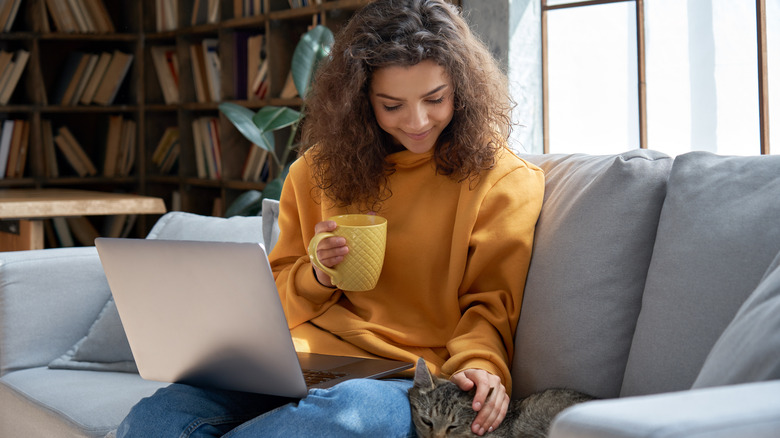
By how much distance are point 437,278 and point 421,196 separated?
6.9 inches

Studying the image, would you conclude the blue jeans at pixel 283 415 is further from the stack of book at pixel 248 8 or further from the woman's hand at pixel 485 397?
the stack of book at pixel 248 8

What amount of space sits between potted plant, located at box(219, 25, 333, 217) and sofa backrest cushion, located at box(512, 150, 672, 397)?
1.60 metres

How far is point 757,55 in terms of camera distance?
2113 mm

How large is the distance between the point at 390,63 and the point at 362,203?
0.31 meters

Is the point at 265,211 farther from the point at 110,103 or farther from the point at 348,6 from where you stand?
the point at 110,103

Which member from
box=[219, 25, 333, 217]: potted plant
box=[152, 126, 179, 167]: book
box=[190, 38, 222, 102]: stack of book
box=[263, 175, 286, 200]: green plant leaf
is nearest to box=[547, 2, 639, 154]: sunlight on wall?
box=[219, 25, 333, 217]: potted plant

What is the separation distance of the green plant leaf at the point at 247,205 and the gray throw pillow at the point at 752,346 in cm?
252

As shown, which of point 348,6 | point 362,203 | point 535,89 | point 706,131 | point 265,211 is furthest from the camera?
point 348,6

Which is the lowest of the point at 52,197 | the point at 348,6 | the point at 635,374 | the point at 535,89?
the point at 635,374

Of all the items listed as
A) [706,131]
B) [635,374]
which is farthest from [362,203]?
[706,131]

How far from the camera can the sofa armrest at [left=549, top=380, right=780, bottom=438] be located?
1.81ft

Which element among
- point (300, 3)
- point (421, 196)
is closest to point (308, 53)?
point (300, 3)

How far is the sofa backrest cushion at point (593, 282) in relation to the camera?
1.31 m

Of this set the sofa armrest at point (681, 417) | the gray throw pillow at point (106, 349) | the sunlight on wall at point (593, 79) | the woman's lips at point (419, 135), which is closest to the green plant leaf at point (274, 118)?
the sunlight on wall at point (593, 79)
